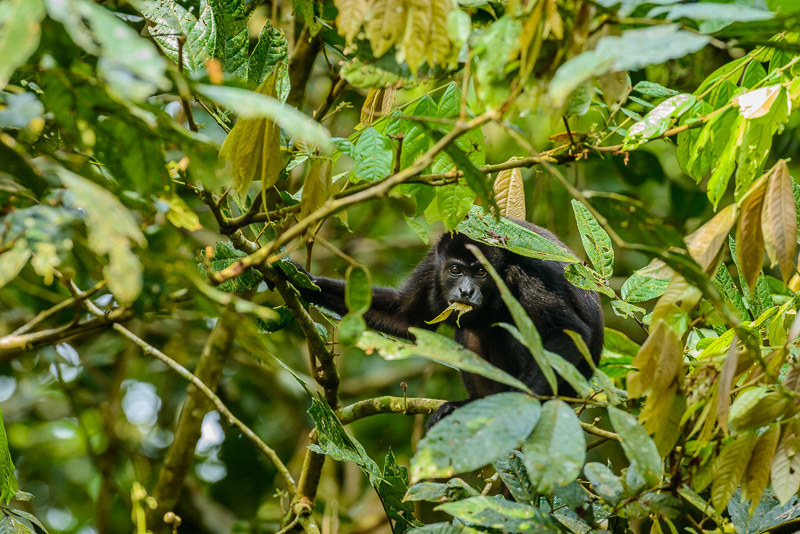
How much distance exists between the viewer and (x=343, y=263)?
19.0 feet

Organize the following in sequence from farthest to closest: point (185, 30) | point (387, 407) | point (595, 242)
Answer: point (387, 407) < point (595, 242) < point (185, 30)

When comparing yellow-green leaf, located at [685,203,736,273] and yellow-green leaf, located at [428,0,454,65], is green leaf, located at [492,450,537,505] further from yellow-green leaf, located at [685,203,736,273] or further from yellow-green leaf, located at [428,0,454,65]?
yellow-green leaf, located at [428,0,454,65]

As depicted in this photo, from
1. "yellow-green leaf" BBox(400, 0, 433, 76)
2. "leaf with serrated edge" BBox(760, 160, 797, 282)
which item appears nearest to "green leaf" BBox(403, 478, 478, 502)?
"leaf with serrated edge" BBox(760, 160, 797, 282)

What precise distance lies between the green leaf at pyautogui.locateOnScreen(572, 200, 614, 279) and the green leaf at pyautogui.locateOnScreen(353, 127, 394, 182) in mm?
884

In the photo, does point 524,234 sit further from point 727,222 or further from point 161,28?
point 161,28

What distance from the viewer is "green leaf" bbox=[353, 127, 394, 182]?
201 centimetres

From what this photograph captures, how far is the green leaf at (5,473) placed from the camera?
81.6 inches

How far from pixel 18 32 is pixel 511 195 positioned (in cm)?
223

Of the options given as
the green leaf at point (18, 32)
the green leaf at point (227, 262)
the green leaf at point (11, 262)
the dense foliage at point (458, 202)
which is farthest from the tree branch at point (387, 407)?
the green leaf at point (18, 32)

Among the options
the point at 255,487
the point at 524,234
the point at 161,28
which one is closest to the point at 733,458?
the point at 524,234

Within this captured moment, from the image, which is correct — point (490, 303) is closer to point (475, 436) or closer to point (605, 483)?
point (605, 483)

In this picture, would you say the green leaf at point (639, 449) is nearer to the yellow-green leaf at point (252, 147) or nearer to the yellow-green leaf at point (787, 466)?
the yellow-green leaf at point (787, 466)

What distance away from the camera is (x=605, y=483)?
168cm

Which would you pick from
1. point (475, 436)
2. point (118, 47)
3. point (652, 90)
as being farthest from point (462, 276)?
point (118, 47)
